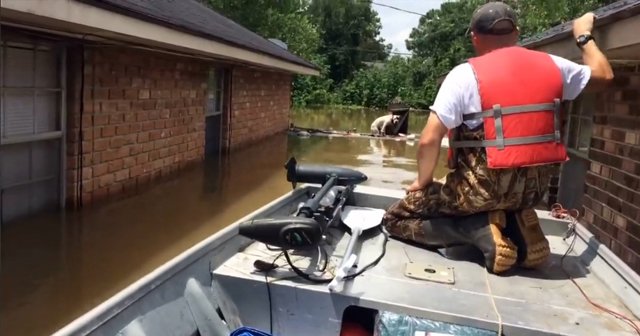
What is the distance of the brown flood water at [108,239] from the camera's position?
4242 millimetres

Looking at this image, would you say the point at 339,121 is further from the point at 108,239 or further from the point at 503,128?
the point at 503,128

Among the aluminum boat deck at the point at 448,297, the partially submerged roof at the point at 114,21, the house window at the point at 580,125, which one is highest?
the partially submerged roof at the point at 114,21

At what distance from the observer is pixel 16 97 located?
18.6 feet

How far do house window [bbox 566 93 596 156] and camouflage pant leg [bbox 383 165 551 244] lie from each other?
3282 mm

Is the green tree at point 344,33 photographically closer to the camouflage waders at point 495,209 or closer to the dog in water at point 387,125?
the dog in water at point 387,125

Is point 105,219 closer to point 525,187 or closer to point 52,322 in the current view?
point 52,322

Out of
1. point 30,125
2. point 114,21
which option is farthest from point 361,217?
point 30,125

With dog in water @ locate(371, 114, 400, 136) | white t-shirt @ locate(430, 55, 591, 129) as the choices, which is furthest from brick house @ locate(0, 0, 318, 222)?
dog in water @ locate(371, 114, 400, 136)

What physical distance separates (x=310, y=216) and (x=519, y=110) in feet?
3.97

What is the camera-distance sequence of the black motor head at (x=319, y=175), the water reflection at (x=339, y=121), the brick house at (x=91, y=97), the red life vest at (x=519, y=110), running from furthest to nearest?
the water reflection at (x=339, y=121), the brick house at (x=91, y=97), the black motor head at (x=319, y=175), the red life vest at (x=519, y=110)

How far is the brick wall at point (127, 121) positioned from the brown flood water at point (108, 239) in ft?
1.11

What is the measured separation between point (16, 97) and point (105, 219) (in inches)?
63.2

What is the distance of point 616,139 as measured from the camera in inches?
154

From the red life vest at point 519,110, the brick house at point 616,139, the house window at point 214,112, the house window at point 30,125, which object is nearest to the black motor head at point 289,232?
the red life vest at point 519,110
